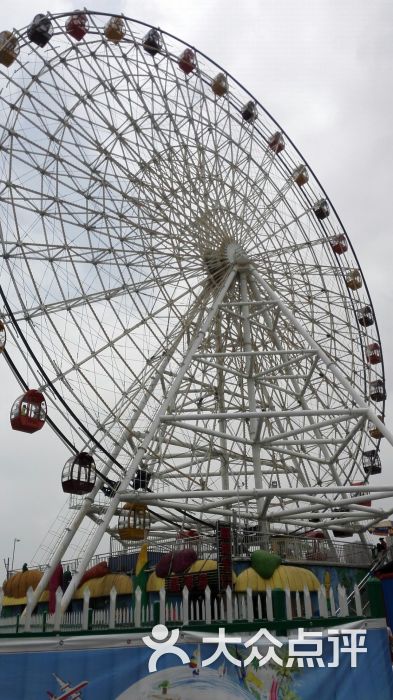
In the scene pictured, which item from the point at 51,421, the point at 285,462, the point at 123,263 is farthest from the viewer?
the point at 285,462

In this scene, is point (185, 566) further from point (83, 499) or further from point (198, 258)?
point (198, 258)

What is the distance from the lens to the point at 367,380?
31828mm

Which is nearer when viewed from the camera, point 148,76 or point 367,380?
point 148,76

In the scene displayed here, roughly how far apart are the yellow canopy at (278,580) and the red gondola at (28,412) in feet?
23.9

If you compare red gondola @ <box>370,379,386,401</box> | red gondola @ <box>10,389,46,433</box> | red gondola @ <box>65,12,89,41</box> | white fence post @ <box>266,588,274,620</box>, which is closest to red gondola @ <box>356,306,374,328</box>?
red gondola @ <box>370,379,386,401</box>

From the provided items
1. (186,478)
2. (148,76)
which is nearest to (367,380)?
(186,478)

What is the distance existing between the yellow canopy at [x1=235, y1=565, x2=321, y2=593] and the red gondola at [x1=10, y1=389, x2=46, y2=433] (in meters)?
7.30

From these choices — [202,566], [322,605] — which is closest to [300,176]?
[202,566]

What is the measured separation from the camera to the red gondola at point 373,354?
105 ft

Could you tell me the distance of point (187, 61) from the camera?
2625 cm

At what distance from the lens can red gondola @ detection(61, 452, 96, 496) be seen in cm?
2047

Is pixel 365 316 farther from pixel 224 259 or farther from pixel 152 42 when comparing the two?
pixel 152 42

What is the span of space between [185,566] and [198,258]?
12794mm

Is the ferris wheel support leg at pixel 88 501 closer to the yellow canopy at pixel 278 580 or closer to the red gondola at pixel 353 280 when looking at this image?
the yellow canopy at pixel 278 580
